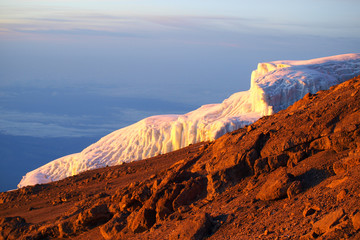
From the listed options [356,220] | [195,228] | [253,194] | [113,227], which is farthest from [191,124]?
[356,220]

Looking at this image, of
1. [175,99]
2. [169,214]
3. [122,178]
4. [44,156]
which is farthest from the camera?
[175,99]

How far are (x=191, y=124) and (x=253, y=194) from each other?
50.6 feet

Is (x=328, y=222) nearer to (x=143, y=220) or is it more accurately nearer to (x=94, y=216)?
(x=143, y=220)

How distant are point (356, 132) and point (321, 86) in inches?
651

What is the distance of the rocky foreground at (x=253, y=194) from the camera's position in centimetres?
749

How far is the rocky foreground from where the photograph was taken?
749cm

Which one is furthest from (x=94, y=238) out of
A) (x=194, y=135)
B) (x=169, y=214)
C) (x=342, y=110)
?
(x=194, y=135)

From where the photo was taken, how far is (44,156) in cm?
7850

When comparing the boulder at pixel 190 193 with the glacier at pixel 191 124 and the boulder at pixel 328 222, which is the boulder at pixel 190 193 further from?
the glacier at pixel 191 124

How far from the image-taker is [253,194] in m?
8.96

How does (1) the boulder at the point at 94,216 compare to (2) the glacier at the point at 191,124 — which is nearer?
(1) the boulder at the point at 94,216

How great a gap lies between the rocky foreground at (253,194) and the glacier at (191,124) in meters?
11.1

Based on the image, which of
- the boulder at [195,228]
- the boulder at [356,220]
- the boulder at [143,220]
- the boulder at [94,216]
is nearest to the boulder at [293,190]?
the boulder at [195,228]

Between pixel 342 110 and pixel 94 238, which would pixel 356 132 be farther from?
pixel 94 238
